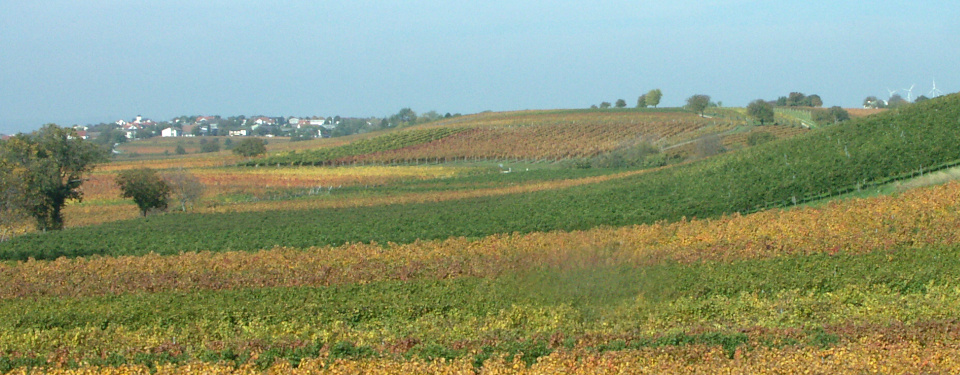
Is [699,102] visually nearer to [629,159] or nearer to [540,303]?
[629,159]

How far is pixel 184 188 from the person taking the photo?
58406mm

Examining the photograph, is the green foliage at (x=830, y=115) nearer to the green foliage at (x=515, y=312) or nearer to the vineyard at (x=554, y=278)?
the vineyard at (x=554, y=278)

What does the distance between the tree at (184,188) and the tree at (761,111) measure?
68.3 meters

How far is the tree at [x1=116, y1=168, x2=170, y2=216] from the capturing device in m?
53.4

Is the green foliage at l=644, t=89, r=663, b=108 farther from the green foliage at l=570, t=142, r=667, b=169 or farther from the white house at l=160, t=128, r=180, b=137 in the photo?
the white house at l=160, t=128, r=180, b=137

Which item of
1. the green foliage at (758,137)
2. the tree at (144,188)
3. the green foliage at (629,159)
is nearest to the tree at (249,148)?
the green foliage at (629,159)

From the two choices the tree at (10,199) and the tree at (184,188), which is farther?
the tree at (184,188)

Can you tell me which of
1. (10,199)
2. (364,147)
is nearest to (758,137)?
(364,147)

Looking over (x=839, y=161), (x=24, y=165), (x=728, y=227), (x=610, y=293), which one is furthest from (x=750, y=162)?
(x=24, y=165)

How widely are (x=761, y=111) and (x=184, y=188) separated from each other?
232 feet

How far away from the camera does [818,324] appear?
16.1 m

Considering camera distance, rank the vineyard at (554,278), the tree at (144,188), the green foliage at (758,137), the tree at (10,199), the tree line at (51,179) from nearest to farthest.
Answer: the vineyard at (554,278) → the tree at (10,199) → the tree line at (51,179) → the tree at (144,188) → the green foliage at (758,137)

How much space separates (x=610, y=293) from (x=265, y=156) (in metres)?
89.6

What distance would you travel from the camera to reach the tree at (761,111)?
103188mm
